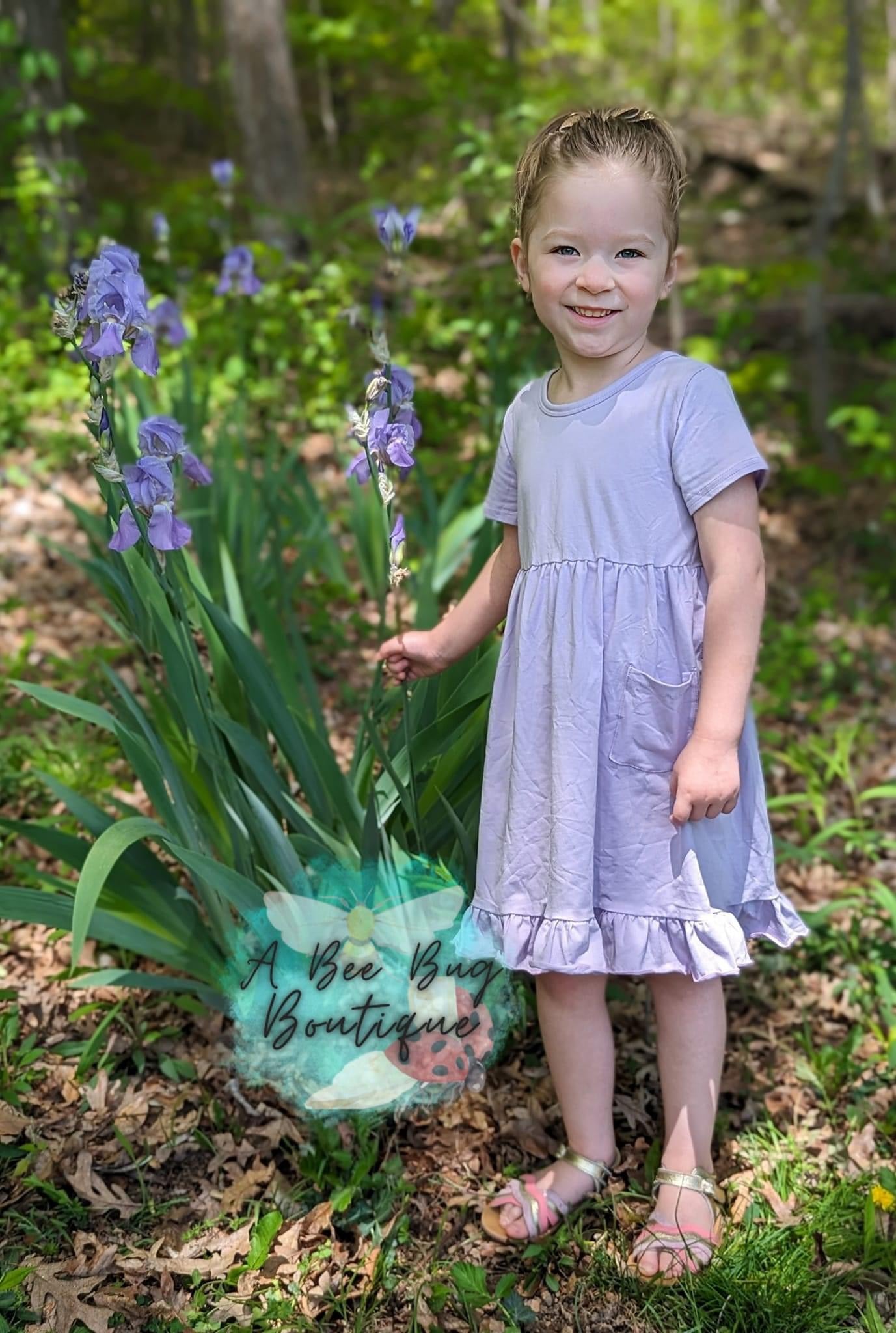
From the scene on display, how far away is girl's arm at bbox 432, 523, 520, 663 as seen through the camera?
1675mm

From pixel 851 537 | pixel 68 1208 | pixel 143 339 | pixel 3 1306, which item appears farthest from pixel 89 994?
pixel 851 537

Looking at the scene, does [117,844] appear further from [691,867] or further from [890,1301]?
[890,1301]

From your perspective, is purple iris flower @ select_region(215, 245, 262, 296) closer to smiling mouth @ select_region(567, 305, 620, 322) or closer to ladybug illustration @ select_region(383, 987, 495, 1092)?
smiling mouth @ select_region(567, 305, 620, 322)

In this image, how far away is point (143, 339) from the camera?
1.49m

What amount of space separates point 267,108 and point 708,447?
15.7 ft

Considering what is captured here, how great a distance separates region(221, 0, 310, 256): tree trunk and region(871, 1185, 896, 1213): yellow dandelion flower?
4.68m

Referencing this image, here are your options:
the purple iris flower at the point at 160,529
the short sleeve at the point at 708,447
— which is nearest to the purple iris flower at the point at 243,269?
the purple iris flower at the point at 160,529

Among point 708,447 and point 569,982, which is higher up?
point 708,447

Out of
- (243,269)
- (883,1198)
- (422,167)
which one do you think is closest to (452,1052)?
(883,1198)

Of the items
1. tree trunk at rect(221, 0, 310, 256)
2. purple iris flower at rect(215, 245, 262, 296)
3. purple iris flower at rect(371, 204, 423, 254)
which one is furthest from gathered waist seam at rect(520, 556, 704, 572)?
tree trunk at rect(221, 0, 310, 256)

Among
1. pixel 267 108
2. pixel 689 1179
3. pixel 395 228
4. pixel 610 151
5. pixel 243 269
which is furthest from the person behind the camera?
pixel 267 108

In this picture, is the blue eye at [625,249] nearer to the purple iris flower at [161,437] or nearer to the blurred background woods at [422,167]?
the purple iris flower at [161,437]

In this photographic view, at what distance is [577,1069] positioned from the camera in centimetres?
166

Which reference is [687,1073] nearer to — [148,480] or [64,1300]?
[64,1300]
